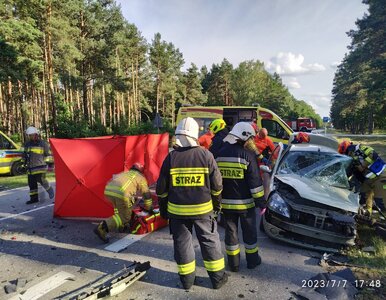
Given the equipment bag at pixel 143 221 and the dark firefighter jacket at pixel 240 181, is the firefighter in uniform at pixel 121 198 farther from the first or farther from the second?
the dark firefighter jacket at pixel 240 181

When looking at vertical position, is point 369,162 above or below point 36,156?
below

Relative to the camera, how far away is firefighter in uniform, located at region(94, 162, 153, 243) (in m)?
4.81

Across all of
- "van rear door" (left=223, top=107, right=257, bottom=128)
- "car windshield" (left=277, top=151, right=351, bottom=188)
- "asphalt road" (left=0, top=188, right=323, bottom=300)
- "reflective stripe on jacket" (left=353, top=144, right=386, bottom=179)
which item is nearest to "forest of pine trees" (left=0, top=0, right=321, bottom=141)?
"van rear door" (left=223, top=107, right=257, bottom=128)

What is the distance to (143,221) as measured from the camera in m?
5.29

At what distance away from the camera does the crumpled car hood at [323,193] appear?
450cm

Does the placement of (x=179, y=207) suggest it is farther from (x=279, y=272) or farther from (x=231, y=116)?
(x=231, y=116)

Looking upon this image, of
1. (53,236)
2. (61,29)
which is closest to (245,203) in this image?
(53,236)

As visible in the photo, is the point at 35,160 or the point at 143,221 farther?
the point at 35,160

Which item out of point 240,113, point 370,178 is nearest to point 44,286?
point 370,178

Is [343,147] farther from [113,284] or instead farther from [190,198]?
[113,284]

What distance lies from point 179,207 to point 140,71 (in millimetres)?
43953

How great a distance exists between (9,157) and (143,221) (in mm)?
9285

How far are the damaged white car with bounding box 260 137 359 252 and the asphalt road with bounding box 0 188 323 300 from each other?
0.86 ft

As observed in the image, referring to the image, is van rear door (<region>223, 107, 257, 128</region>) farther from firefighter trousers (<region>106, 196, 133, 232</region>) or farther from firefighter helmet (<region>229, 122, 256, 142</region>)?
firefighter helmet (<region>229, 122, 256, 142</region>)
